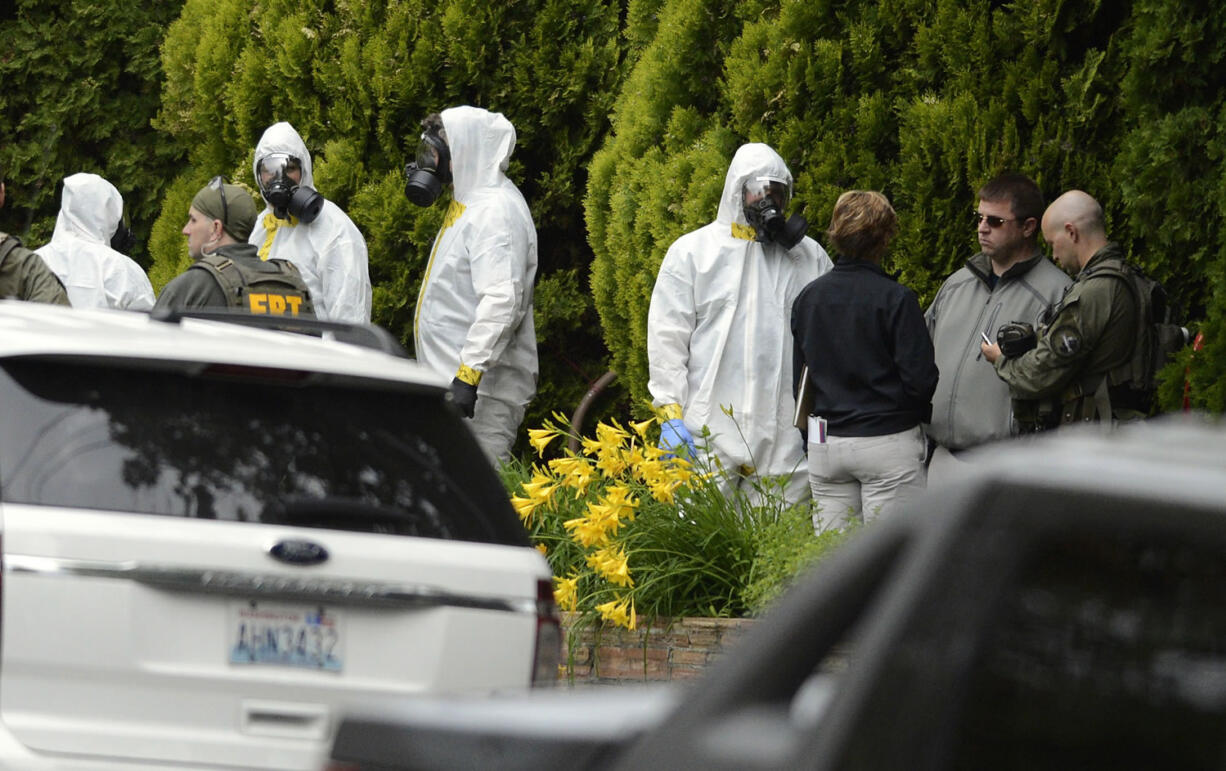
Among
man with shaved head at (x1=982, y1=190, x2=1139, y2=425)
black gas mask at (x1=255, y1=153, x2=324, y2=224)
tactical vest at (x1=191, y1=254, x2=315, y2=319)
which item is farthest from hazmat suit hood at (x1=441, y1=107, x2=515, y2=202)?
man with shaved head at (x1=982, y1=190, x2=1139, y2=425)

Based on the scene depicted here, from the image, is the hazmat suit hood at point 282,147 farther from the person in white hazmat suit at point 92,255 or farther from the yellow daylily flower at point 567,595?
the yellow daylily flower at point 567,595

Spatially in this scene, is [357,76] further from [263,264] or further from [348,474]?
[348,474]

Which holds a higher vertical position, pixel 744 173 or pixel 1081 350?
pixel 744 173

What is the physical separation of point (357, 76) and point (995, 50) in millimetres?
4720

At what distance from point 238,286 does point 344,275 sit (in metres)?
1.21

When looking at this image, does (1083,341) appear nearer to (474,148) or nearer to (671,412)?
(671,412)

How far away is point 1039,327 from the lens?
702cm

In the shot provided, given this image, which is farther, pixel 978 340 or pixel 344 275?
pixel 344 275

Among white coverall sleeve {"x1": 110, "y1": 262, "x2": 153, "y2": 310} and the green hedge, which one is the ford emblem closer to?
the green hedge

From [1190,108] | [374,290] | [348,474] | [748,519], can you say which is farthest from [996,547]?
[374,290]

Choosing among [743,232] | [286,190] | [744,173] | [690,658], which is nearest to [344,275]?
[286,190]

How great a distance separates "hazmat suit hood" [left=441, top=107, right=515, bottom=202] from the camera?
920cm

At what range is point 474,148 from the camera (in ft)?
30.3

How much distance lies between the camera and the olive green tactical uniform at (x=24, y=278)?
8.06 m
